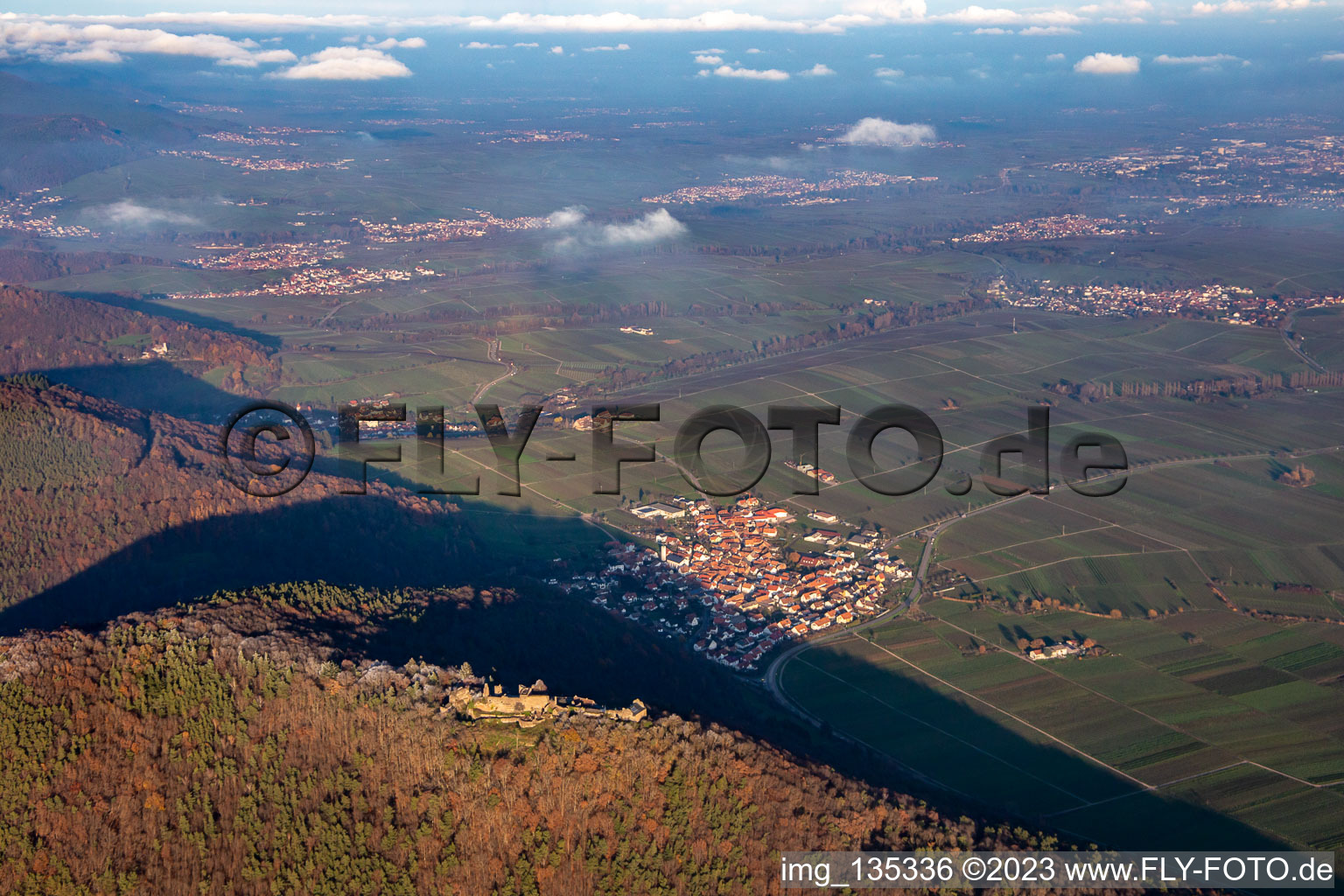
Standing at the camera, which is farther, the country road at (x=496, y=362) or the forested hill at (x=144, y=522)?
the country road at (x=496, y=362)

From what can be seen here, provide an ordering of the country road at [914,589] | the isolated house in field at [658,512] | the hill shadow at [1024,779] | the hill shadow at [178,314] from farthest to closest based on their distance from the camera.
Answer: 1. the hill shadow at [178,314]
2. the isolated house in field at [658,512]
3. the country road at [914,589]
4. the hill shadow at [1024,779]

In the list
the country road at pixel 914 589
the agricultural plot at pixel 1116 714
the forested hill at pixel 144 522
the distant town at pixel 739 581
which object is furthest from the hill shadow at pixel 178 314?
the agricultural plot at pixel 1116 714

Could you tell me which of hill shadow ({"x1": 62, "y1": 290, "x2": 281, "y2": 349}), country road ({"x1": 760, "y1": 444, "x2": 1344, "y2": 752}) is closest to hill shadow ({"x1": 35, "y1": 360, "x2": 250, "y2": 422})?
hill shadow ({"x1": 62, "y1": 290, "x2": 281, "y2": 349})

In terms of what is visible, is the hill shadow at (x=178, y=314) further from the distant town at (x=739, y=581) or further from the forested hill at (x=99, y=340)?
the distant town at (x=739, y=581)

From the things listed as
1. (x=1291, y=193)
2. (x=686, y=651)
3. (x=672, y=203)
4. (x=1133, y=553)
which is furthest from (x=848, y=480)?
(x=1291, y=193)

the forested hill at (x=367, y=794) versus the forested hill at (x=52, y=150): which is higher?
the forested hill at (x=52, y=150)

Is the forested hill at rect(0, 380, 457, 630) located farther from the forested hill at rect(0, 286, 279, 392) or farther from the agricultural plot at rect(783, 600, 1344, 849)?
the forested hill at rect(0, 286, 279, 392)
